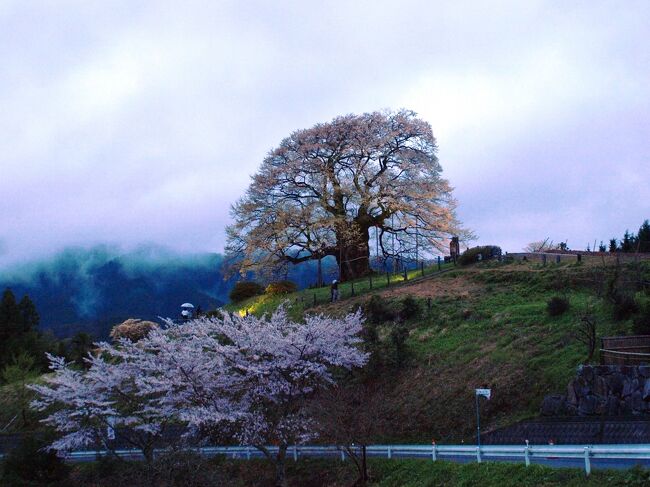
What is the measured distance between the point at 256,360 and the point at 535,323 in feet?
37.7

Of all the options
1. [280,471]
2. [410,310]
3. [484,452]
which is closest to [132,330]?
[410,310]

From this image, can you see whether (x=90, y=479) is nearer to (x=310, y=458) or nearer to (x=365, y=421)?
(x=310, y=458)

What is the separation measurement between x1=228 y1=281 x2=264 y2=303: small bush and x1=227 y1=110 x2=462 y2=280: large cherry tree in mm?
2904

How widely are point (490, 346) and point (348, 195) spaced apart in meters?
24.2

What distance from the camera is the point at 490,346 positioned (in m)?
27.9

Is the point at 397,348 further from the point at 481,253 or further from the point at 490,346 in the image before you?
the point at 481,253

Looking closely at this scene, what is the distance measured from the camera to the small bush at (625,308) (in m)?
26.0

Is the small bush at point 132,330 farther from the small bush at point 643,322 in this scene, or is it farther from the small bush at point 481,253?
the small bush at point 643,322

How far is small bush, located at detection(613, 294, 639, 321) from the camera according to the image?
26.0m

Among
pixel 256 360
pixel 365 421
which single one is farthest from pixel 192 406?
pixel 365 421

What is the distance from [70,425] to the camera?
27.5m

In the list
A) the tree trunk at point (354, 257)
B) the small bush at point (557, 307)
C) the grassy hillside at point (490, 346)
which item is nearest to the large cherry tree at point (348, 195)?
the tree trunk at point (354, 257)

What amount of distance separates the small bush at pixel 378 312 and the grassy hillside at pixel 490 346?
62 centimetres

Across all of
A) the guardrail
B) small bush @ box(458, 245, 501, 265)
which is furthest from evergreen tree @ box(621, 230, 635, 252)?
the guardrail
